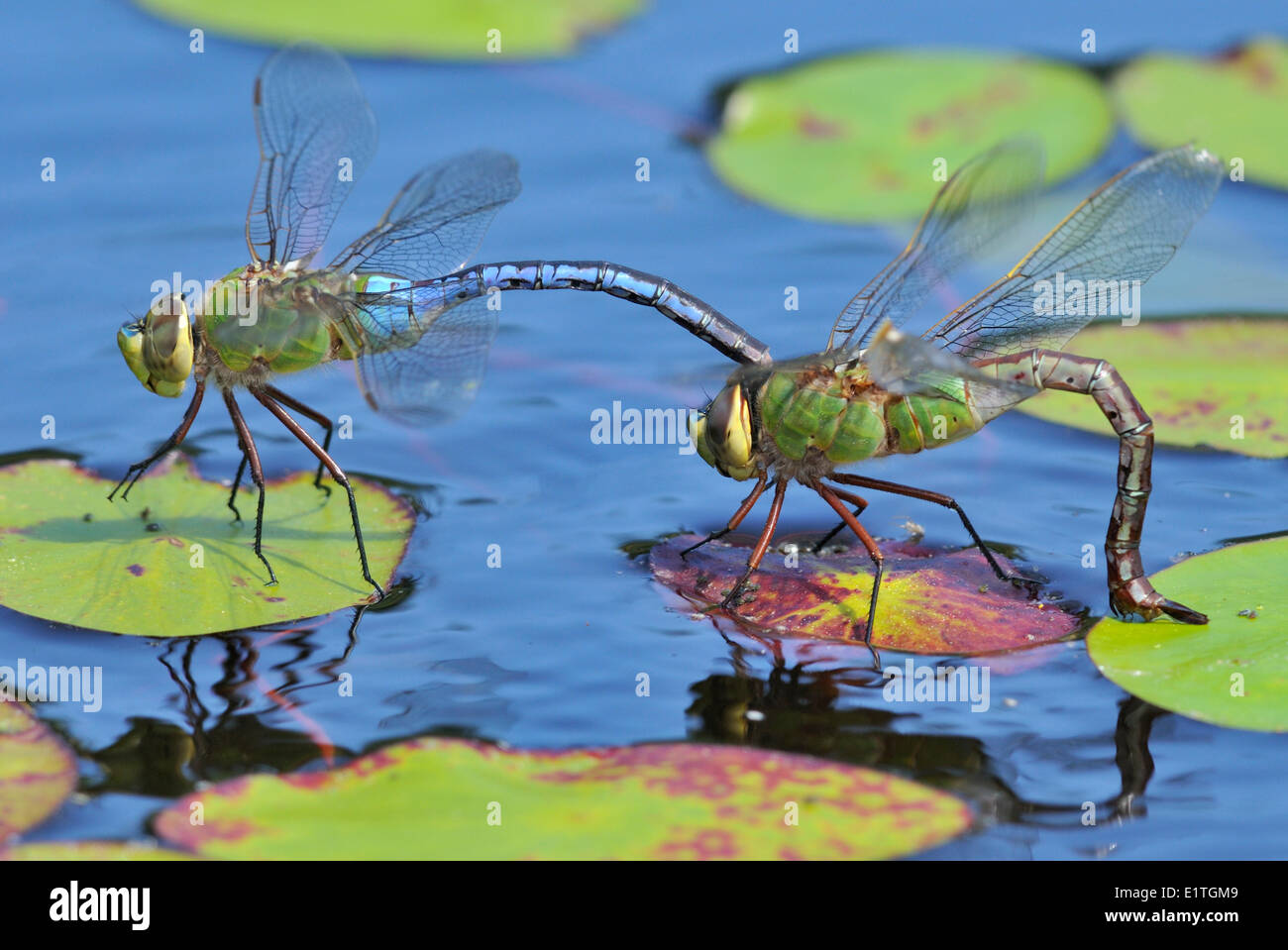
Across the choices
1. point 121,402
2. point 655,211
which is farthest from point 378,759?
point 655,211

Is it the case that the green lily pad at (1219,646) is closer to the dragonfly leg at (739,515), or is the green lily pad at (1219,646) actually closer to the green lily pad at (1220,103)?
the dragonfly leg at (739,515)

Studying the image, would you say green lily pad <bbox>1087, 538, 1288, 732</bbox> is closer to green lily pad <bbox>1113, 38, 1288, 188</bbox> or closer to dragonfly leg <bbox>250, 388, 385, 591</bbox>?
dragonfly leg <bbox>250, 388, 385, 591</bbox>

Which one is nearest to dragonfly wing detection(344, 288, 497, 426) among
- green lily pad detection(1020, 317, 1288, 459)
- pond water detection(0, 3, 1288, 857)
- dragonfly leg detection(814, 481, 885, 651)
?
pond water detection(0, 3, 1288, 857)

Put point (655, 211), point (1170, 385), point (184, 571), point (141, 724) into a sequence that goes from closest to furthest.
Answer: point (141, 724) → point (184, 571) → point (1170, 385) → point (655, 211)

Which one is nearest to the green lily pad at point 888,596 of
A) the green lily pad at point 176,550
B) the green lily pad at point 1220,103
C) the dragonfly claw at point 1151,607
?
the dragonfly claw at point 1151,607

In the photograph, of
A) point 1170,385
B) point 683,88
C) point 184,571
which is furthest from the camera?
point 683,88

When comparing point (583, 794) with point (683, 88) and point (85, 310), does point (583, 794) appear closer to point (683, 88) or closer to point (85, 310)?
point (85, 310)

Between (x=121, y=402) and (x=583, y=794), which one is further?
(x=121, y=402)

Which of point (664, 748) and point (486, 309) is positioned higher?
point (486, 309)

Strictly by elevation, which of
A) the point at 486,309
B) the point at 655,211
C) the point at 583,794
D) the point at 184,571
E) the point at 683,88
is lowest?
the point at 583,794
